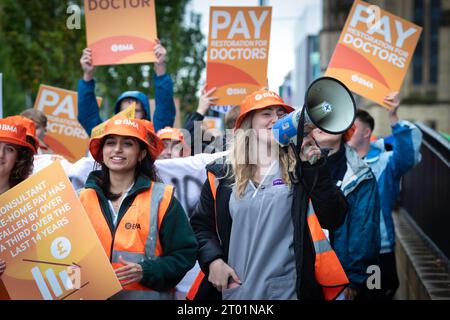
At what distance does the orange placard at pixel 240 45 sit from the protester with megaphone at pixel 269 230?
2.84 metres

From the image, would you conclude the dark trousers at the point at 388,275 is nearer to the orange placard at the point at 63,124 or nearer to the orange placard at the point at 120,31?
the orange placard at the point at 120,31

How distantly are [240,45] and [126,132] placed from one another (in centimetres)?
299

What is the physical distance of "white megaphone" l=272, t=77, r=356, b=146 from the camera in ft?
11.0

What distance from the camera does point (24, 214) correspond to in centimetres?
341

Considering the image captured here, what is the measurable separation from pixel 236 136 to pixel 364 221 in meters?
1.16

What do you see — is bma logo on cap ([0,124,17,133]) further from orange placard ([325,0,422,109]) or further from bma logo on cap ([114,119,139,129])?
orange placard ([325,0,422,109])

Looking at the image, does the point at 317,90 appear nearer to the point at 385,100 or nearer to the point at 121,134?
the point at 121,134

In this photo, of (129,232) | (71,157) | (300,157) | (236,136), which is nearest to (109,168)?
(129,232)

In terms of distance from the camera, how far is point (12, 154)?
397 centimetres

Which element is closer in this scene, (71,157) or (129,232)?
(129,232)

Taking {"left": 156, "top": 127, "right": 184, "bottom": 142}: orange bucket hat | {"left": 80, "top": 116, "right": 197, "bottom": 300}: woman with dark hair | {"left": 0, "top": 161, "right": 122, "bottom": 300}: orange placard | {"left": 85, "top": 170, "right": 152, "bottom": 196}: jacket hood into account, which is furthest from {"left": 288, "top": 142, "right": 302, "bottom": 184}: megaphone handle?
{"left": 156, "top": 127, "right": 184, "bottom": 142}: orange bucket hat

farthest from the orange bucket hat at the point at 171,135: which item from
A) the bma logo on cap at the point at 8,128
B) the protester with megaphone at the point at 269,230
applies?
the protester with megaphone at the point at 269,230

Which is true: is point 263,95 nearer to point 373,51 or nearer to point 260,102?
point 260,102

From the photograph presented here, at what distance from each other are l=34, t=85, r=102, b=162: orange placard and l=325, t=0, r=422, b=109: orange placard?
121 inches
